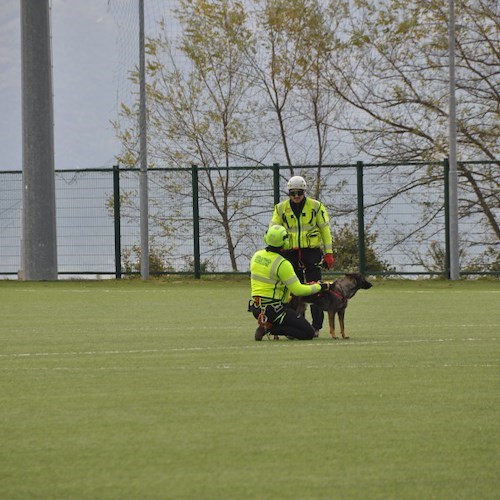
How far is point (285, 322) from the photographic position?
17281 millimetres

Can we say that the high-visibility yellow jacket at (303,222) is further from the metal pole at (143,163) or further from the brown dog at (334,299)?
the metal pole at (143,163)

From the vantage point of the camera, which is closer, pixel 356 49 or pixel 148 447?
pixel 148 447

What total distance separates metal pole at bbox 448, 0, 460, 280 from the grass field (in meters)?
14.7

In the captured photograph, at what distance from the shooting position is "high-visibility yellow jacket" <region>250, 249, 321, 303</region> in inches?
670

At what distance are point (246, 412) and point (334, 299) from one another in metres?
6.53

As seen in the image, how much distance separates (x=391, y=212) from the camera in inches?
1467

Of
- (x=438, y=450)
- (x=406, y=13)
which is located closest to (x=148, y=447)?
(x=438, y=450)

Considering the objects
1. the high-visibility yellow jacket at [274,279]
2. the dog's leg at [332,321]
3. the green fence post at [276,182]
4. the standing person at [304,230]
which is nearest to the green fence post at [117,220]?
the green fence post at [276,182]

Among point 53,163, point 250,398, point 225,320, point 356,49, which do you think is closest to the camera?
point 250,398

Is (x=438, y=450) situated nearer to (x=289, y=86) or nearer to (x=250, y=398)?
(x=250, y=398)

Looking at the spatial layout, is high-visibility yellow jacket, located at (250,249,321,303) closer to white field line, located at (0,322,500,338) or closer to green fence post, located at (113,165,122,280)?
white field line, located at (0,322,500,338)

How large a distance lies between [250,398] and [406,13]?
31100 millimetres

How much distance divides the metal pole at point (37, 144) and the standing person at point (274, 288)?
1948 cm

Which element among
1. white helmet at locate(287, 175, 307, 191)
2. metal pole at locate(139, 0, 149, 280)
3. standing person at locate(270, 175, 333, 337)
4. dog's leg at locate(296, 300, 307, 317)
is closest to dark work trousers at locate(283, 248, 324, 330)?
standing person at locate(270, 175, 333, 337)
